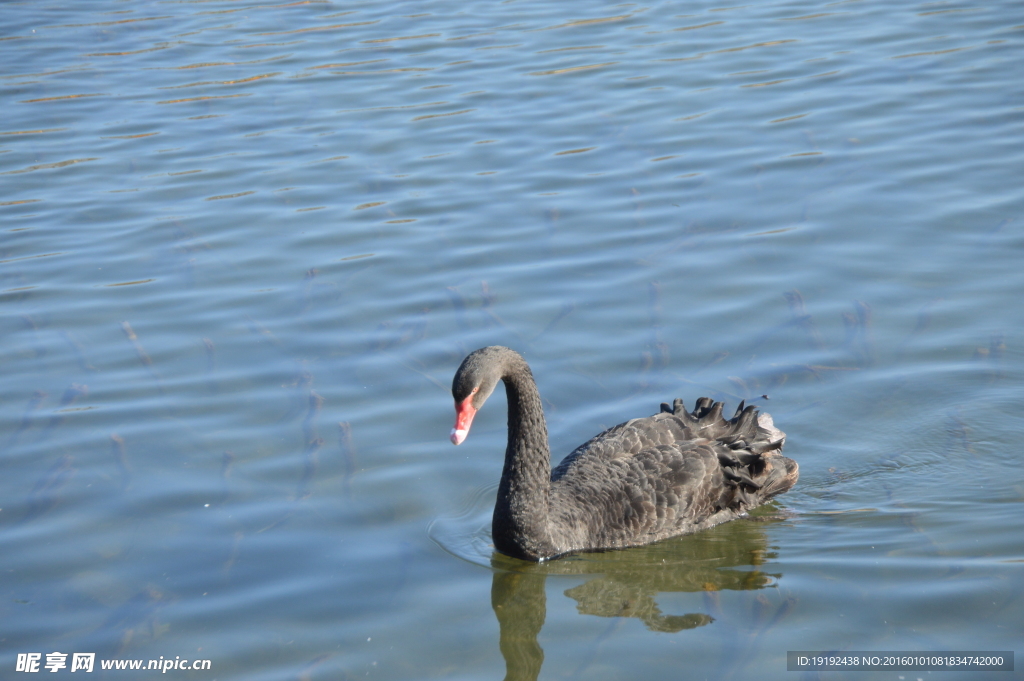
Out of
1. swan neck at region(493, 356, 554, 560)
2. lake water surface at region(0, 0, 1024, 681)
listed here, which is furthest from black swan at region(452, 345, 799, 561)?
lake water surface at region(0, 0, 1024, 681)

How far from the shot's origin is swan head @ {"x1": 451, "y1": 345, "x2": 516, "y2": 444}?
16.4ft

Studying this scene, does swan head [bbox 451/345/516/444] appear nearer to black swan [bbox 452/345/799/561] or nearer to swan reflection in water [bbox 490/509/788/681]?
black swan [bbox 452/345/799/561]

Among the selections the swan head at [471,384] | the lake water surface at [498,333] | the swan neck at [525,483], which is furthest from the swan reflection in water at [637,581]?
the swan head at [471,384]

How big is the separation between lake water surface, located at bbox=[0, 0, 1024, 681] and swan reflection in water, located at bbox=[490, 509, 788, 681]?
0.02 metres

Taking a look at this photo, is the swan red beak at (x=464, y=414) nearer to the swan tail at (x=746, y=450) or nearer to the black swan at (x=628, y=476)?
the black swan at (x=628, y=476)

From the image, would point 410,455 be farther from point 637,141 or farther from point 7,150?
point 7,150

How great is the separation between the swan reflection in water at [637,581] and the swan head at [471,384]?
907 millimetres

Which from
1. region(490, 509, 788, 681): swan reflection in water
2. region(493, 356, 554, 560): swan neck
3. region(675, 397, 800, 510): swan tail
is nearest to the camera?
region(490, 509, 788, 681): swan reflection in water

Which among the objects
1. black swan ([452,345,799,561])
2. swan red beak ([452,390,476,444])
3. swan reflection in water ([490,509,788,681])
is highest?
swan red beak ([452,390,476,444])

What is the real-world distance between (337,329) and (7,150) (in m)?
6.46

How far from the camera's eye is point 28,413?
6.95 meters

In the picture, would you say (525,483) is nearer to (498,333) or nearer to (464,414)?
(464,414)

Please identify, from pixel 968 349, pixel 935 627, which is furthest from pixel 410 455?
pixel 968 349

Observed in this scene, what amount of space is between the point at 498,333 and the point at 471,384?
8.49 feet
